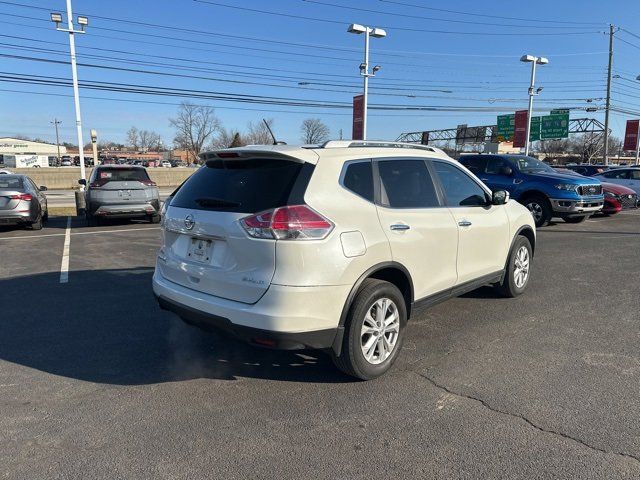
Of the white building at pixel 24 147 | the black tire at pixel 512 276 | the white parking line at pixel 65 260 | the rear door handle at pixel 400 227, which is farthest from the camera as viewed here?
the white building at pixel 24 147

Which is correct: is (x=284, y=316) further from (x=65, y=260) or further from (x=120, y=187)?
(x=120, y=187)

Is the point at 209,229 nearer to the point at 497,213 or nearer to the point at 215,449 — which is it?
the point at 215,449

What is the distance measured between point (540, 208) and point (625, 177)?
29.1 feet

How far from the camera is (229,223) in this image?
3354 millimetres

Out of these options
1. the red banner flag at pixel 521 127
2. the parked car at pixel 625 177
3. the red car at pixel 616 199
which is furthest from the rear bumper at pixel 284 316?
the red banner flag at pixel 521 127

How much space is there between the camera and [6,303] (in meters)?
5.62

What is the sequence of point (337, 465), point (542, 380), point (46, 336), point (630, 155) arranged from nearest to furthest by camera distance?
point (337, 465), point (542, 380), point (46, 336), point (630, 155)

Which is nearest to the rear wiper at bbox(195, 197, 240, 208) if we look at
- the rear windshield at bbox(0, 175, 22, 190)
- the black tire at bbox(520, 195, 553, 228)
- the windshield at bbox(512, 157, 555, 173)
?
the rear windshield at bbox(0, 175, 22, 190)

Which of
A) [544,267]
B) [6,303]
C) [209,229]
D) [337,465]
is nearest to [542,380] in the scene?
[337,465]

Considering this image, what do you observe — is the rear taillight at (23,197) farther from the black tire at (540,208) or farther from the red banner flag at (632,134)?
the red banner flag at (632,134)

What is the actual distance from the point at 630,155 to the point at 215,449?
449ft

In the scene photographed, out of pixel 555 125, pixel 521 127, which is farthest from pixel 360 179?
pixel 555 125

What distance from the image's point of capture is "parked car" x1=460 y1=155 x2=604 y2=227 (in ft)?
39.7

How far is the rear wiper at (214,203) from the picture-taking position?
136 inches
